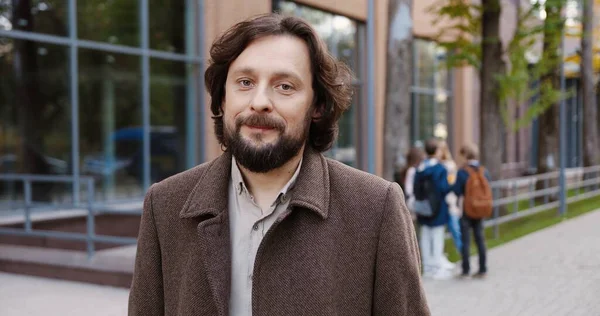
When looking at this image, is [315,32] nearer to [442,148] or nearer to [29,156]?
[442,148]

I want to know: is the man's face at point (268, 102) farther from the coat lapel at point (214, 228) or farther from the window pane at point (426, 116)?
the window pane at point (426, 116)

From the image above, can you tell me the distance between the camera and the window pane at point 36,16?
10.2 m

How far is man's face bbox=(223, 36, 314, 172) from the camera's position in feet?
6.31

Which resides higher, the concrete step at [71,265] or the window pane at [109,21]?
the window pane at [109,21]

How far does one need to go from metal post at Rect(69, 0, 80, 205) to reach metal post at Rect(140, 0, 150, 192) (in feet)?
4.48

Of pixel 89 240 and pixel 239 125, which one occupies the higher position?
pixel 239 125

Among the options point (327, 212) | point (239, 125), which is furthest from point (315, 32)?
point (327, 212)

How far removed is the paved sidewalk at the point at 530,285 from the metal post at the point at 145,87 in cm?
546

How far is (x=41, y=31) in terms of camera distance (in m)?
10.5

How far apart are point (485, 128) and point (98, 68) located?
7021 millimetres

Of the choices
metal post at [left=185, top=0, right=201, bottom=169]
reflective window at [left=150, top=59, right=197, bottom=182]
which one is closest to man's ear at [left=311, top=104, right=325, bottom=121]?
reflective window at [left=150, top=59, right=197, bottom=182]

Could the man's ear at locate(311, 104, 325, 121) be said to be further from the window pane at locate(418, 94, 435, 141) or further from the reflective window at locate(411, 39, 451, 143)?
the window pane at locate(418, 94, 435, 141)

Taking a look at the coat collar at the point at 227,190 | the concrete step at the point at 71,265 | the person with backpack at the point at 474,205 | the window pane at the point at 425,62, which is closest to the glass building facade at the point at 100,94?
the concrete step at the point at 71,265

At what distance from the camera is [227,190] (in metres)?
2.08
